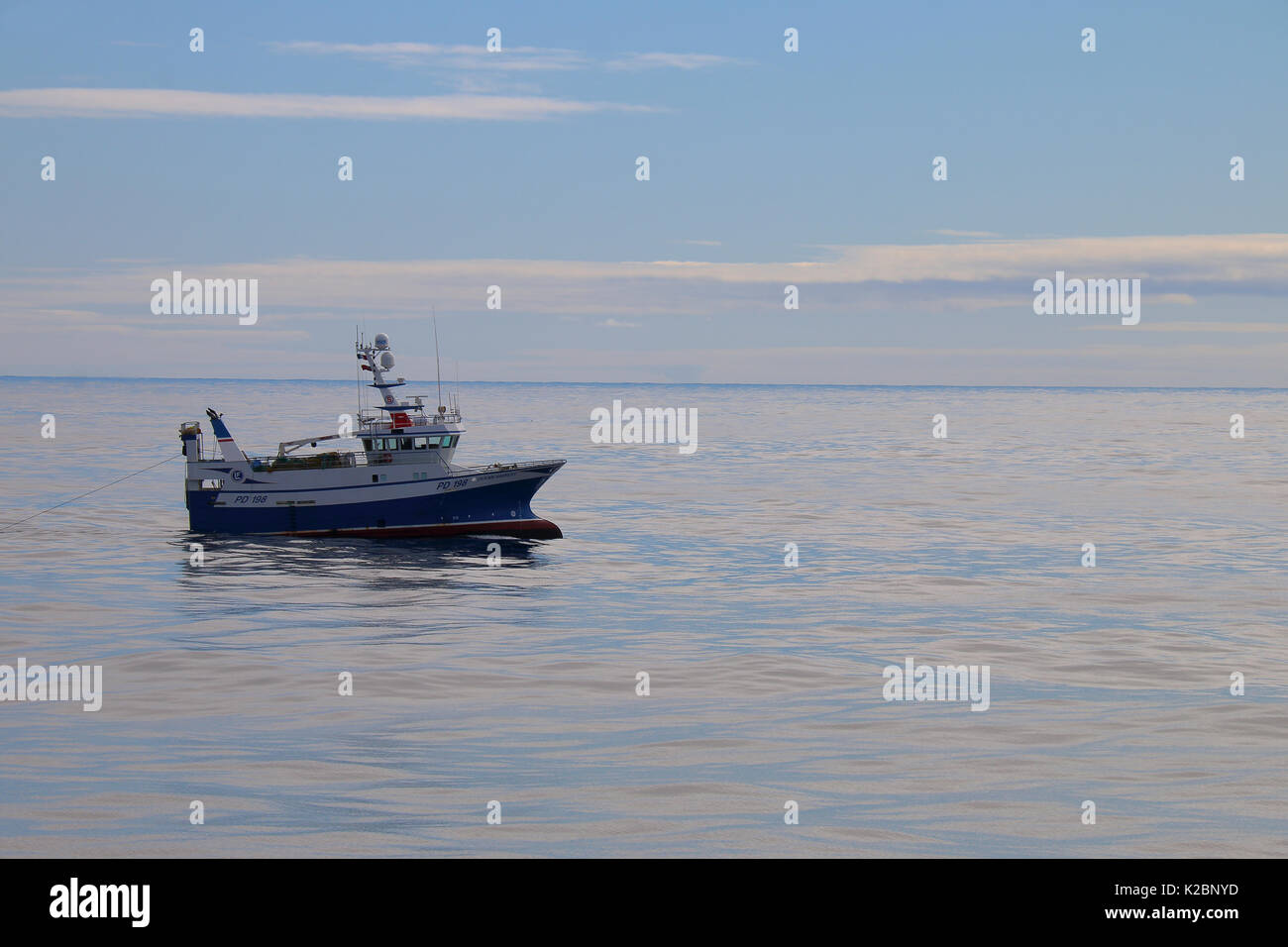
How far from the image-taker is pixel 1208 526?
7631cm

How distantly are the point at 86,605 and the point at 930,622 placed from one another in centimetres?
3257

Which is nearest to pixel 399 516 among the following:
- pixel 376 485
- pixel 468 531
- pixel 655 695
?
pixel 376 485

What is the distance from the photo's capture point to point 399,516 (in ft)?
228

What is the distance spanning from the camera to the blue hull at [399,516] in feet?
228

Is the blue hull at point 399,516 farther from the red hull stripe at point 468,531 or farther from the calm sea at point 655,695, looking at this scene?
the calm sea at point 655,695

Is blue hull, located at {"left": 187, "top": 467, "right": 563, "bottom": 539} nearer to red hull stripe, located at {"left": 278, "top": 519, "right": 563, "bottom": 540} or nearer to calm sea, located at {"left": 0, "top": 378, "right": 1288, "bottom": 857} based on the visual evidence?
red hull stripe, located at {"left": 278, "top": 519, "right": 563, "bottom": 540}

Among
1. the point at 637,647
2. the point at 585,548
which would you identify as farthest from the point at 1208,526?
the point at 637,647

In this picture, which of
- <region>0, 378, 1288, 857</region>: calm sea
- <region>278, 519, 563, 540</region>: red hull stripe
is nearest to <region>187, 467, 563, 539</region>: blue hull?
<region>278, 519, 563, 540</region>: red hull stripe

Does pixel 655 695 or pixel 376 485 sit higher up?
pixel 376 485

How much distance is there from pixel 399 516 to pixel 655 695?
131 feet

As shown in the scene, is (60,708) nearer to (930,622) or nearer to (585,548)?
(930,622)

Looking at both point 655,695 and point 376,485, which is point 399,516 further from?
point 655,695
